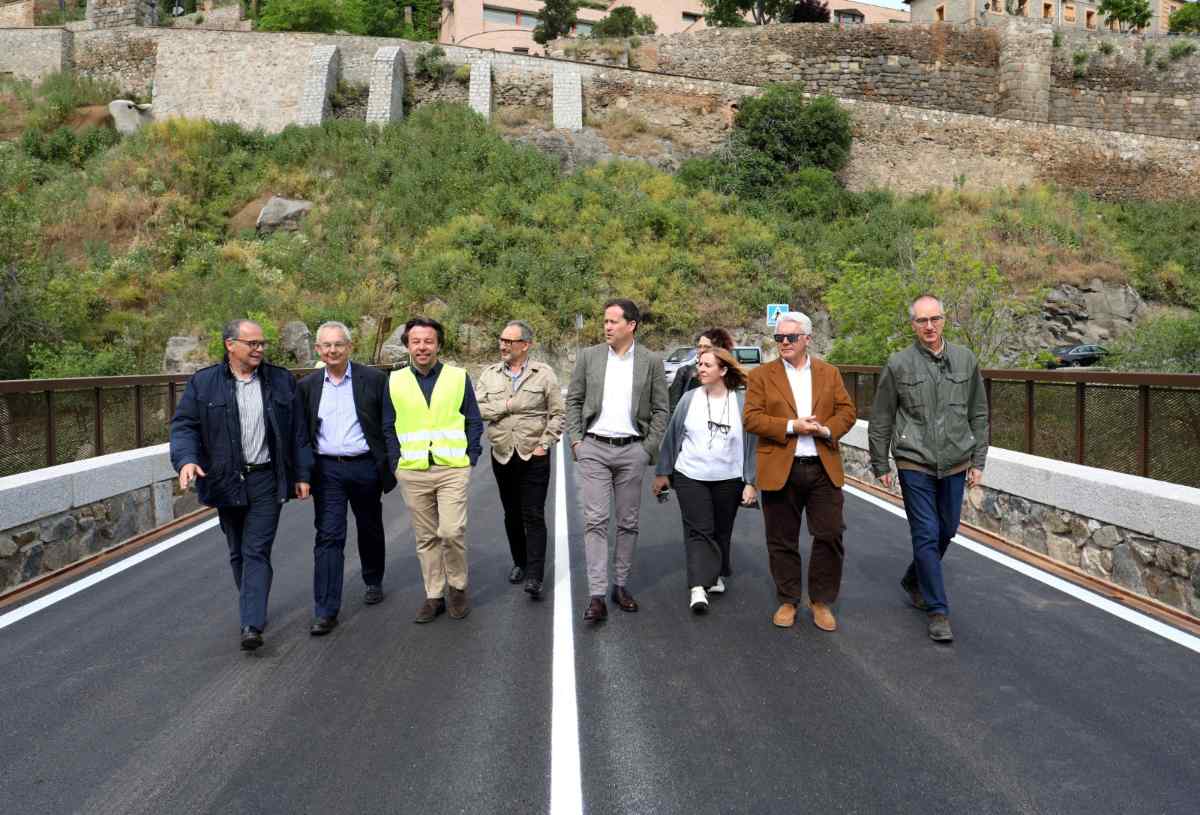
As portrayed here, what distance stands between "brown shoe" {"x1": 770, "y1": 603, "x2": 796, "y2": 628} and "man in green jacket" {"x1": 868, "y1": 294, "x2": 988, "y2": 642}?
81 centimetres

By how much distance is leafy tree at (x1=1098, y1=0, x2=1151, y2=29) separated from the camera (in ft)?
230

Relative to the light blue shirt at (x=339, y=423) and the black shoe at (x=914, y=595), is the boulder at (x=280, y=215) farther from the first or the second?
the black shoe at (x=914, y=595)

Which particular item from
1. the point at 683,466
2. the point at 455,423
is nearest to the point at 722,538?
the point at 683,466

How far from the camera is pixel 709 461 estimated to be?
21.0 feet

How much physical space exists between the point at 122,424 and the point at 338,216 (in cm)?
2736

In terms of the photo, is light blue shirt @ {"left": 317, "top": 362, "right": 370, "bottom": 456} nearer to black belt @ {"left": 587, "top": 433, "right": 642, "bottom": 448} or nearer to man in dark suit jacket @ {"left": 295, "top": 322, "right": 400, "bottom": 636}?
man in dark suit jacket @ {"left": 295, "top": 322, "right": 400, "bottom": 636}

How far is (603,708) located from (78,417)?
6.52m

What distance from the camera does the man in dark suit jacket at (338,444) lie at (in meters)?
5.88

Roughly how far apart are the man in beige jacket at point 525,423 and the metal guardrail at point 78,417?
398 cm

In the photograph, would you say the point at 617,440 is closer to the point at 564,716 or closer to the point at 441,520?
the point at 441,520

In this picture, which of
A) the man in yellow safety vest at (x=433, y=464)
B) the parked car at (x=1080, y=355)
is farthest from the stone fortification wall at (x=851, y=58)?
the man in yellow safety vest at (x=433, y=464)

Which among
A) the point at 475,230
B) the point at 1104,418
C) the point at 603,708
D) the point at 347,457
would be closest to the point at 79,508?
the point at 347,457

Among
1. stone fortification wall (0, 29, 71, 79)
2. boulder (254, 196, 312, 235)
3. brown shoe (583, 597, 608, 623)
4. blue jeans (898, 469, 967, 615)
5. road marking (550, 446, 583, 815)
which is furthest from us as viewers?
stone fortification wall (0, 29, 71, 79)

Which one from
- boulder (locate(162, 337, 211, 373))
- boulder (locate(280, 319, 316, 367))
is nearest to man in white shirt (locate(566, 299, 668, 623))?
boulder (locate(162, 337, 211, 373))
